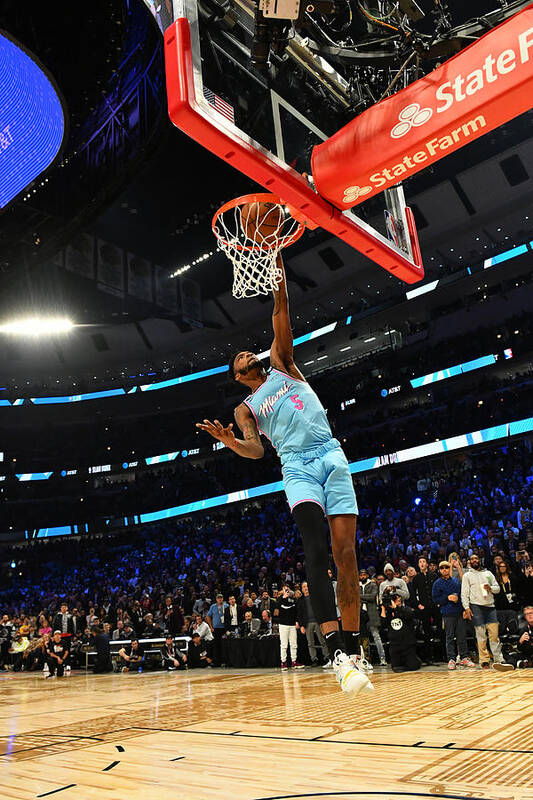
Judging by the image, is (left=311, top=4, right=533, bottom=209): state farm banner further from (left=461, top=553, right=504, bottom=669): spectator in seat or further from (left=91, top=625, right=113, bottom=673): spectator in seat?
(left=91, top=625, right=113, bottom=673): spectator in seat

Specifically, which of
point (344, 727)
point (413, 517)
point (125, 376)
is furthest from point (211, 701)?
point (125, 376)

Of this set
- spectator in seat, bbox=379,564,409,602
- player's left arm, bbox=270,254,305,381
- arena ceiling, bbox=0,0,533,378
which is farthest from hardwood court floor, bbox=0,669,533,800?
arena ceiling, bbox=0,0,533,378

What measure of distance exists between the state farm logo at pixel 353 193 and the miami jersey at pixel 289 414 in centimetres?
180

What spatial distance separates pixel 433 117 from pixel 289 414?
92.7 inches

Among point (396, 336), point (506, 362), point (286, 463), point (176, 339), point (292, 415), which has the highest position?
point (176, 339)

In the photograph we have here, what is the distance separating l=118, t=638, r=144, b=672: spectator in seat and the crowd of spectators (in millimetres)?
49

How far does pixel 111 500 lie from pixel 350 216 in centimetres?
2862

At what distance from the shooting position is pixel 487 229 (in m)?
22.6

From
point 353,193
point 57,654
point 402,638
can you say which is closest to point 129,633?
point 57,654

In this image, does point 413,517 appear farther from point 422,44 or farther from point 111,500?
point 111,500

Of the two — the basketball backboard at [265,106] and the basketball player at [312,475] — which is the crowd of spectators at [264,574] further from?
the basketball player at [312,475]

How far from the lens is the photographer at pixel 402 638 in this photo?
27.2 ft

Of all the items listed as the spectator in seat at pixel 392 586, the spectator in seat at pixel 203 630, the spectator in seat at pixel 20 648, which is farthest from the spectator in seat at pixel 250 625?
the spectator in seat at pixel 20 648

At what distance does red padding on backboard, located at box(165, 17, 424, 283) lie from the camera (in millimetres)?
3855
